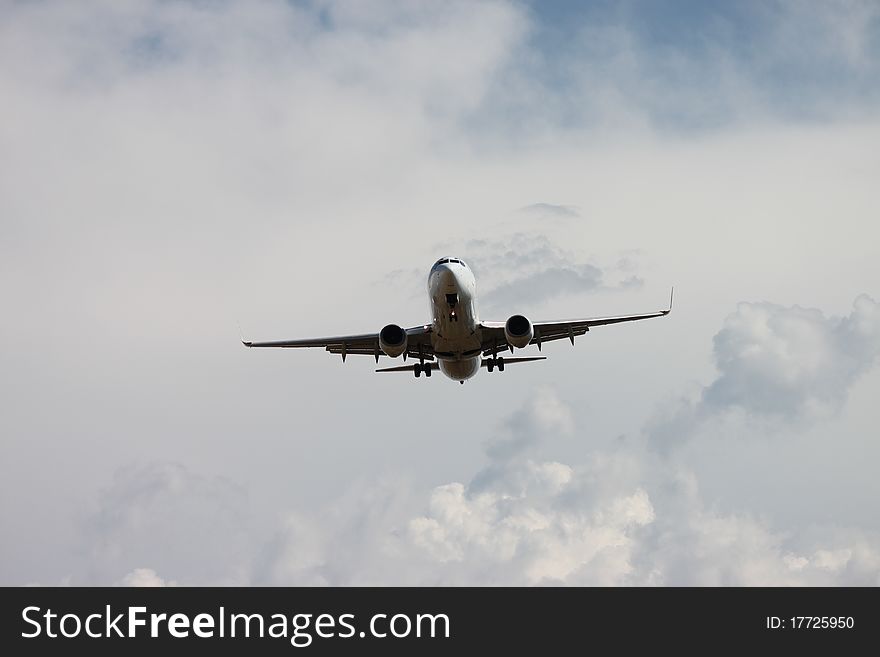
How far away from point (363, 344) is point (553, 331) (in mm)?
10850

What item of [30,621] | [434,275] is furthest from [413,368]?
[30,621]

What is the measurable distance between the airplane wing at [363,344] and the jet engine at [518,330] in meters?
5.26

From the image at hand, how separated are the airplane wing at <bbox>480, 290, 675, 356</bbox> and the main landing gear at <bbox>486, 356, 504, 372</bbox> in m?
0.43

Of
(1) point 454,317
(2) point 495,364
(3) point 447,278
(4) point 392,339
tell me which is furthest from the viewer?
(2) point 495,364

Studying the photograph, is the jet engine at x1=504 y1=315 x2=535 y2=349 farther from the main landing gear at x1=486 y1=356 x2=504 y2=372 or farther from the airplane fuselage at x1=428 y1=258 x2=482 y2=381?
the main landing gear at x1=486 y1=356 x2=504 y2=372

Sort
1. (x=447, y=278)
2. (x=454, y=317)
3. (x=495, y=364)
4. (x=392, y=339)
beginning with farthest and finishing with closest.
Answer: (x=495, y=364)
(x=392, y=339)
(x=454, y=317)
(x=447, y=278)

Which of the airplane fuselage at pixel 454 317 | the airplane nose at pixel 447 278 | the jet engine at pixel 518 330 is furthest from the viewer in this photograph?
the jet engine at pixel 518 330

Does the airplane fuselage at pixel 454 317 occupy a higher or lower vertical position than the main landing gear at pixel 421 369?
lower

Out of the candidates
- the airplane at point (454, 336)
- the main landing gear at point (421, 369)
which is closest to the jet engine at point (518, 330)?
the airplane at point (454, 336)

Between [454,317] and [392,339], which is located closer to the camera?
[454,317]

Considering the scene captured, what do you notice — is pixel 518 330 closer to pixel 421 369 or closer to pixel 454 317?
pixel 454 317

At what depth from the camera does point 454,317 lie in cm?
7938

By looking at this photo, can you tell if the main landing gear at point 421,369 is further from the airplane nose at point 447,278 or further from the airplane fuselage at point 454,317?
the airplane nose at point 447,278

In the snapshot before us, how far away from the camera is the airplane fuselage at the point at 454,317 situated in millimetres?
77750
